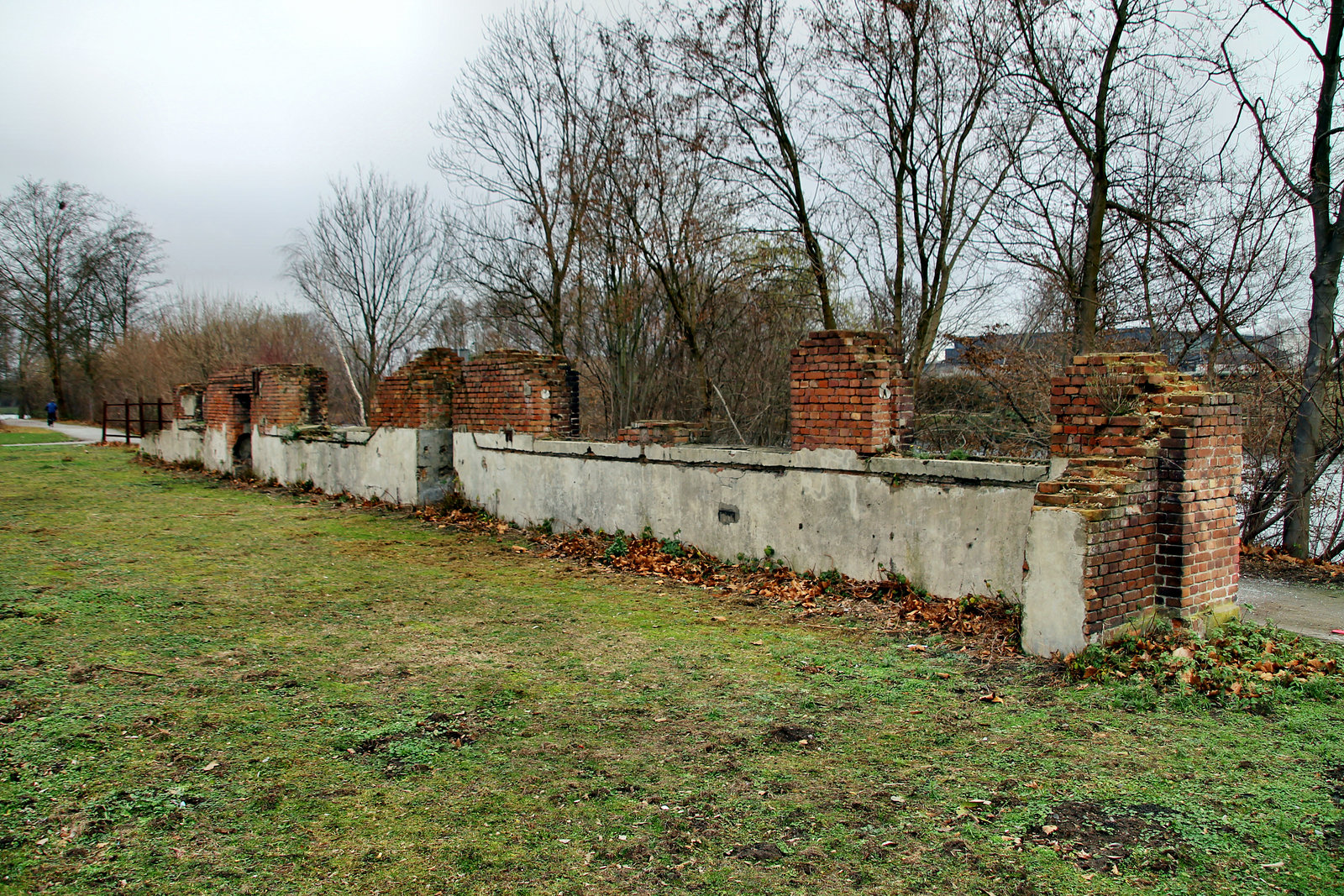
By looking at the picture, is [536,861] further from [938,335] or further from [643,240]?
[643,240]

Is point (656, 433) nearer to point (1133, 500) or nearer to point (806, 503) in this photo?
point (806, 503)

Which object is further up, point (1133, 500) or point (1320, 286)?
point (1320, 286)

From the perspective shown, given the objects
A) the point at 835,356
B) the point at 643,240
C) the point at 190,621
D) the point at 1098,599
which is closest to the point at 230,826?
the point at 190,621

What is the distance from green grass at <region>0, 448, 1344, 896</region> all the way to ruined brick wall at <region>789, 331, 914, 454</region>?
5.71 ft

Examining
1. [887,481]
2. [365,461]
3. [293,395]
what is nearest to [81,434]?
[293,395]

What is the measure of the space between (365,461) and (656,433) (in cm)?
661

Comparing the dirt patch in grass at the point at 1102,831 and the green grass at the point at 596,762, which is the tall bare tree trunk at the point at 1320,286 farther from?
the dirt patch in grass at the point at 1102,831

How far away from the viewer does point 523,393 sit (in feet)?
35.7

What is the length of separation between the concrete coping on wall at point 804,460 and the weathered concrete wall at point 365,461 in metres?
1.90

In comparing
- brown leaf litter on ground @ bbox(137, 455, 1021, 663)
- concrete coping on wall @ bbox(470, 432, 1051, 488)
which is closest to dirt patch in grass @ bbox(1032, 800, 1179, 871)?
brown leaf litter on ground @ bbox(137, 455, 1021, 663)

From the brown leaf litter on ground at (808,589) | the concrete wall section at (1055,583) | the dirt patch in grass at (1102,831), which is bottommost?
the dirt patch in grass at (1102,831)

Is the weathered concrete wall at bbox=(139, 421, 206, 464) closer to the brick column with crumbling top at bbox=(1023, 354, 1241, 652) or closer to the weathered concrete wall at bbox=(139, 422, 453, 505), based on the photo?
the weathered concrete wall at bbox=(139, 422, 453, 505)

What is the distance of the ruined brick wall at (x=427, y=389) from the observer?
12211mm

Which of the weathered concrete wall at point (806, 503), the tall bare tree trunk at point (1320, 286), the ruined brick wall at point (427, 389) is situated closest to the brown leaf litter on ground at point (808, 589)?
the weathered concrete wall at point (806, 503)
